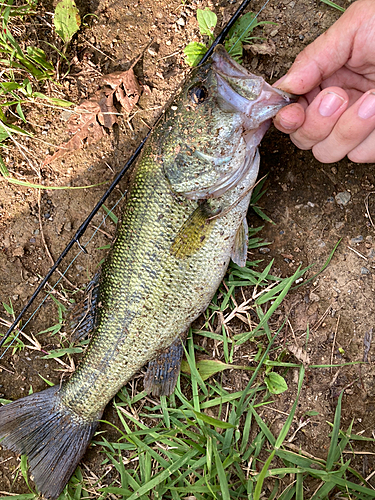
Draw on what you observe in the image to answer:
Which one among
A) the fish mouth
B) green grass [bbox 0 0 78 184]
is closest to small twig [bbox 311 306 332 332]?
the fish mouth

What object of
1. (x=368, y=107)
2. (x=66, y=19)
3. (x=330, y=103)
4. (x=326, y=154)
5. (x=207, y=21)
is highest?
(x=368, y=107)

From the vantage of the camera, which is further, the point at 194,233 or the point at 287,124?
the point at 194,233

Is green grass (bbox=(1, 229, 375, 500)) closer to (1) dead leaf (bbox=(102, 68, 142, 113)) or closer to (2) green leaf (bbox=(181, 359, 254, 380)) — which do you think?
(2) green leaf (bbox=(181, 359, 254, 380))

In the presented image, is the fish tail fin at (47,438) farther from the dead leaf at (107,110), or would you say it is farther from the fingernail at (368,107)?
the fingernail at (368,107)

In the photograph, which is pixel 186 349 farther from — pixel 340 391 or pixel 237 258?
pixel 340 391

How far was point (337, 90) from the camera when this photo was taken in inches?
87.8

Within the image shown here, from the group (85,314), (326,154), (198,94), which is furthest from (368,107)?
(85,314)

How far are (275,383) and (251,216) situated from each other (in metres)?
1.32

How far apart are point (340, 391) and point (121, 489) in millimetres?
1823

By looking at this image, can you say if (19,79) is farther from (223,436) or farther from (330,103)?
(223,436)

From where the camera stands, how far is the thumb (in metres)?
2.29

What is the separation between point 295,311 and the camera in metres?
2.94

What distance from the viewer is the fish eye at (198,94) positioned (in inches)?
95.8

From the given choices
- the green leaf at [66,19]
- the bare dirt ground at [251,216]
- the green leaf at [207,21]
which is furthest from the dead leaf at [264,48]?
the green leaf at [66,19]
